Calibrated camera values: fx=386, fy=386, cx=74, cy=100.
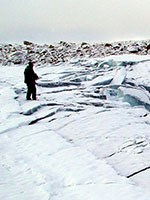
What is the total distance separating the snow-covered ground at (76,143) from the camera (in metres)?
5.46

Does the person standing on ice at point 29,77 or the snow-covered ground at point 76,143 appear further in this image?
the person standing on ice at point 29,77

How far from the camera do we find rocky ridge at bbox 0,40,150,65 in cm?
2533

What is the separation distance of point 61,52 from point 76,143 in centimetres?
2012

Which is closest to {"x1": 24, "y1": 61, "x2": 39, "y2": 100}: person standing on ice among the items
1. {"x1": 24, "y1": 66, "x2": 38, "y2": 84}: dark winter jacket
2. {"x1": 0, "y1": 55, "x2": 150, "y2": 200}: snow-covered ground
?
{"x1": 24, "y1": 66, "x2": 38, "y2": 84}: dark winter jacket

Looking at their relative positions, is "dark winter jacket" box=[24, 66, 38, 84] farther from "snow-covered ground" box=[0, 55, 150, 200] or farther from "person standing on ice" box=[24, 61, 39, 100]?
A: "snow-covered ground" box=[0, 55, 150, 200]

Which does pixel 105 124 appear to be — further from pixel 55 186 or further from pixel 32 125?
pixel 55 186

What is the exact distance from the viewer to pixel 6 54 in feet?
93.4

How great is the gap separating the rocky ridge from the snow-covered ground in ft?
37.3

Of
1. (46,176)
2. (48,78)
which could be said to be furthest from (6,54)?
(46,176)

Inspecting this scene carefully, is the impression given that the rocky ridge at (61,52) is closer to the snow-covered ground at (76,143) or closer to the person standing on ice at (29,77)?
the snow-covered ground at (76,143)

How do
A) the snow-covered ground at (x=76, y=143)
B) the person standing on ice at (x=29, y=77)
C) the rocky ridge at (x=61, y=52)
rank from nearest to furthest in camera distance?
1. the snow-covered ground at (x=76, y=143)
2. the person standing on ice at (x=29, y=77)
3. the rocky ridge at (x=61, y=52)

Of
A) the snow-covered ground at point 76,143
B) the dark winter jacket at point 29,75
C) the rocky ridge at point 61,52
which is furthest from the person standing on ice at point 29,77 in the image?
the rocky ridge at point 61,52

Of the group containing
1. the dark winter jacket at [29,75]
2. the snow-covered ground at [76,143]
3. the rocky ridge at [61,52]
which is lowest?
the rocky ridge at [61,52]

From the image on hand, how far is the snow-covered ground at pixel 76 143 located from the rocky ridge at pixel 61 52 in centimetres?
1136
